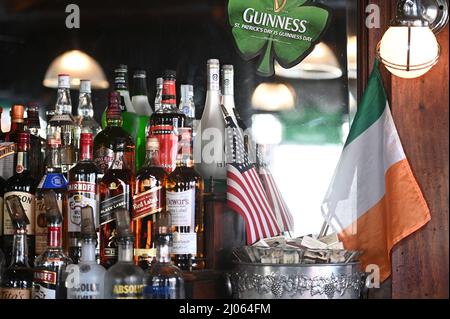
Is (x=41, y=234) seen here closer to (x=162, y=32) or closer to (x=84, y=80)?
(x=84, y=80)

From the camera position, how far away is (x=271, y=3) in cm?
286

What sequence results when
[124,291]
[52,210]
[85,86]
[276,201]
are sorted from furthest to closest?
[276,201]
[85,86]
[52,210]
[124,291]

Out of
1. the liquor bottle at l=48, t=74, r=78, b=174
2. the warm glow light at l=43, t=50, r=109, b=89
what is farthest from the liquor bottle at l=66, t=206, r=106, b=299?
the warm glow light at l=43, t=50, r=109, b=89

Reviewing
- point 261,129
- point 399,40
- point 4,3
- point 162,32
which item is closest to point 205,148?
point 261,129

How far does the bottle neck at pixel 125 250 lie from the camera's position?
2.15 metres

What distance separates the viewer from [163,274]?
2174 millimetres

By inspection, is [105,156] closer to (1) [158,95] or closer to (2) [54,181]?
(2) [54,181]

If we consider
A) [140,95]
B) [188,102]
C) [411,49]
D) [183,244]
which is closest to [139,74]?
[140,95]

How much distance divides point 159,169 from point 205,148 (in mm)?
283

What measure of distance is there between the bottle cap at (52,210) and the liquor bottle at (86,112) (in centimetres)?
38

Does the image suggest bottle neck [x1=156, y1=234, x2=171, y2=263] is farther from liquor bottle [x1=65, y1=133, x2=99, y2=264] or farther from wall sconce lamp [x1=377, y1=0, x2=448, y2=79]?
wall sconce lamp [x1=377, y1=0, x2=448, y2=79]

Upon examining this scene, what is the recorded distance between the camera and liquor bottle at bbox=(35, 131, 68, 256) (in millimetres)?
2443

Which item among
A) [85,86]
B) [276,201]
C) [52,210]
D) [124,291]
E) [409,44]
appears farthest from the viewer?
[276,201]

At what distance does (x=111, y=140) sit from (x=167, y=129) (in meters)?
0.18
